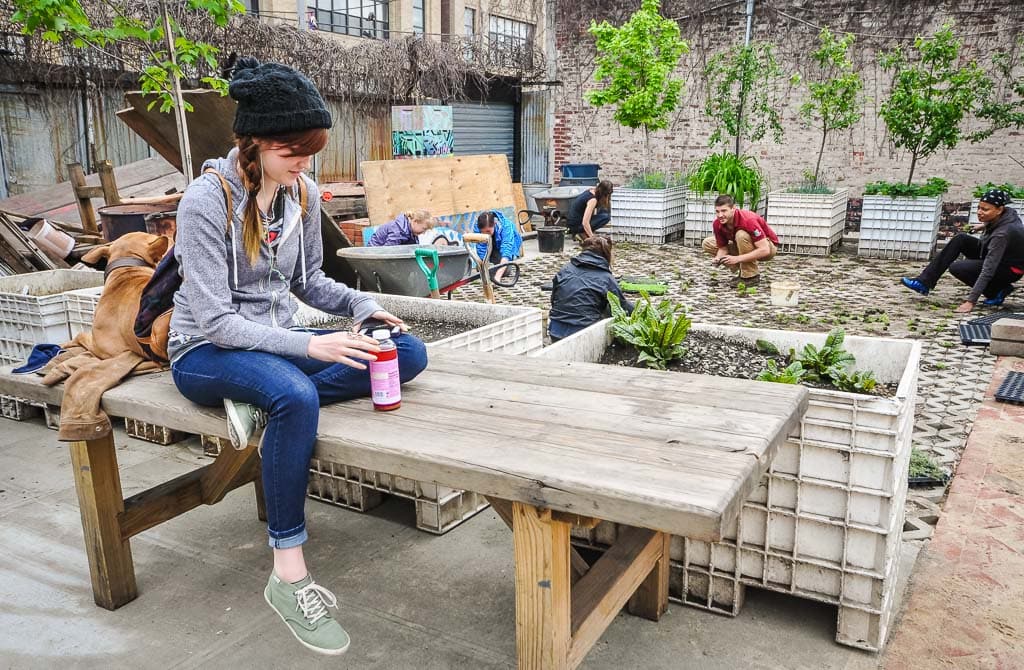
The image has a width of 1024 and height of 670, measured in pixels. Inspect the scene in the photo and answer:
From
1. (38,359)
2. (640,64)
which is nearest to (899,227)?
(640,64)

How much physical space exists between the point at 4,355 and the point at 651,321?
3.95 meters

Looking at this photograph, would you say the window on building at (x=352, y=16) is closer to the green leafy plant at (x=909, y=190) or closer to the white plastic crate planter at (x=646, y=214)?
the white plastic crate planter at (x=646, y=214)

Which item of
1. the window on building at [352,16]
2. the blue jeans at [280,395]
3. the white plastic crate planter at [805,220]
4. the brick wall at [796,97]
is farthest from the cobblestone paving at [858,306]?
the window on building at [352,16]

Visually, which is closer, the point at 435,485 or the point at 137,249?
the point at 137,249

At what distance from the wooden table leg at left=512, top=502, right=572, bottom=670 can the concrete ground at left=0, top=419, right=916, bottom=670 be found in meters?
0.63

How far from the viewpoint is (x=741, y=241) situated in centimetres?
927

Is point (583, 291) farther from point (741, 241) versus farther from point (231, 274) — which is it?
point (741, 241)

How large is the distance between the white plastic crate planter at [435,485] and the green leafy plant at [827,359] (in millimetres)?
1402

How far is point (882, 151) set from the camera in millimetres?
13477

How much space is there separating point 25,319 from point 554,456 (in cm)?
411

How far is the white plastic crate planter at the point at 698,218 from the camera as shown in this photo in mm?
12672

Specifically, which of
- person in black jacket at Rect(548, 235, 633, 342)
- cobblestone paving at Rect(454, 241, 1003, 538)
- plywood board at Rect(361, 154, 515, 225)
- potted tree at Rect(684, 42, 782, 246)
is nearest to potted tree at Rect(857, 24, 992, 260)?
cobblestone paving at Rect(454, 241, 1003, 538)

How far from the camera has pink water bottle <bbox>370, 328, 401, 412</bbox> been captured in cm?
234

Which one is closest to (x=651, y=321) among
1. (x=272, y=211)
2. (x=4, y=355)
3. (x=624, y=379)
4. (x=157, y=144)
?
(x=624, y=379)
